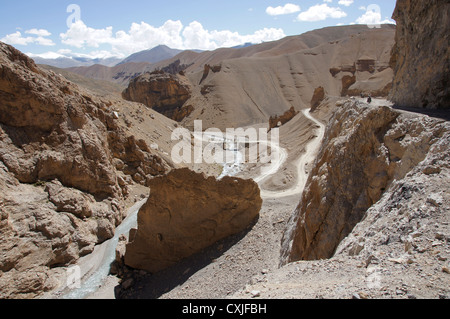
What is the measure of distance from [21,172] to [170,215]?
1036cm

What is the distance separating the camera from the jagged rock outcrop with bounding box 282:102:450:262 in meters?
7.85

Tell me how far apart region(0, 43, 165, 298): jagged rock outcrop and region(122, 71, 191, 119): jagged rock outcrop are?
57.7 m

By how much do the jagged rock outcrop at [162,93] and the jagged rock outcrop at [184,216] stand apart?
65709 mm

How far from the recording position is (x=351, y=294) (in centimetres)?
468

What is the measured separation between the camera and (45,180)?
19.0 metres

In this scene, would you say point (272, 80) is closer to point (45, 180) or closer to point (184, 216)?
point (45, 180)

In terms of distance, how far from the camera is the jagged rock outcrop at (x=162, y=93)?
80206 mm

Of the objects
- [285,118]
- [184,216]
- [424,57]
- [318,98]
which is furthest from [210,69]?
[424,57]

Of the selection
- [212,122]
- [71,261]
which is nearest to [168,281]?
[71,261]

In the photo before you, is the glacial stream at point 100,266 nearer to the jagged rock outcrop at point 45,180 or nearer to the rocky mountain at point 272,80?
the jagged rock outcrop at point 45,180

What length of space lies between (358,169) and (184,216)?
9360 millimetres

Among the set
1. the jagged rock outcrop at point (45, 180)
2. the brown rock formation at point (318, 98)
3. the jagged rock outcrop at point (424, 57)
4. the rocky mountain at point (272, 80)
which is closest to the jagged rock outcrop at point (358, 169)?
the jagged rock outcrop at point (424, 57)

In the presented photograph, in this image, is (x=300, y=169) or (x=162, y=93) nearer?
(x=300, y=169)
